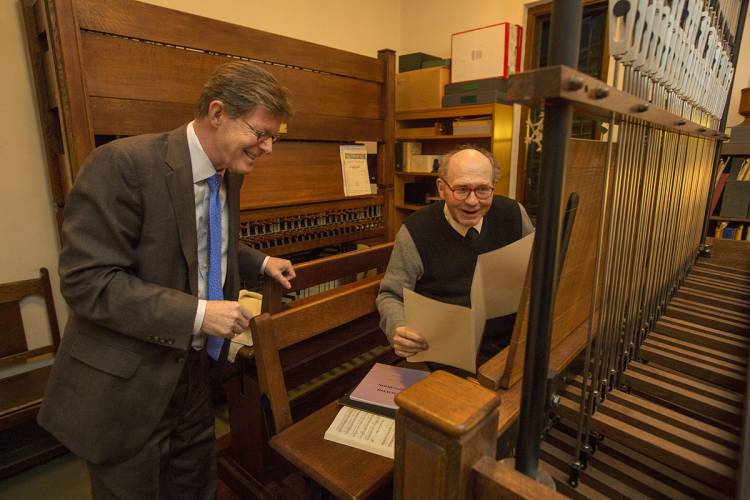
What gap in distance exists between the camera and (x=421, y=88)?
3.49 meters

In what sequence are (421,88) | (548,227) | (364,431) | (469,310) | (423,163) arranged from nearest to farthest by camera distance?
(548,227)
(469,310)
(364,431)
(421,88)
(423,163)

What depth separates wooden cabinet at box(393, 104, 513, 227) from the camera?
3.14 m

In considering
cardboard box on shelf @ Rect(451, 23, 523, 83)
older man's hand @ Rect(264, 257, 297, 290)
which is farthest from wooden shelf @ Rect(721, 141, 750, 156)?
older man's hand @ Rect(264, 257, 297, 290)

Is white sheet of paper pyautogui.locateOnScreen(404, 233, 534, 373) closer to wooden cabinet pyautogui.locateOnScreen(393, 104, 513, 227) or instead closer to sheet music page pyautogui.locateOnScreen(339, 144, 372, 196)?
sheet music page pyautogui.locateOnScreen(339, 144, 372, 196)

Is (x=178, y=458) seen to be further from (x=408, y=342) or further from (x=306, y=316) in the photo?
(x=408, y=342)

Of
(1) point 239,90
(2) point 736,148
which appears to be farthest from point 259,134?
(2) point 736,148

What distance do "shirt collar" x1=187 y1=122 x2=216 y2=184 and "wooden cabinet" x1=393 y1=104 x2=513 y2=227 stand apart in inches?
89.2

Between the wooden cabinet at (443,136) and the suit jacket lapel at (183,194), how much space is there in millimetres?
2335

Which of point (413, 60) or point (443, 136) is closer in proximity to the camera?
point (443, 136)

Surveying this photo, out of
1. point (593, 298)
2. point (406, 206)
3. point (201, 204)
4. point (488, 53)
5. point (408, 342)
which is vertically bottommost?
point (408, 342)

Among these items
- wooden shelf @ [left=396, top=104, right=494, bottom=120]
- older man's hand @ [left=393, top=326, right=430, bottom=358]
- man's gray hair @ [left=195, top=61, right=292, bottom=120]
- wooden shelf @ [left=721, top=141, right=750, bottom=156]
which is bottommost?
older man's hand @ [left=393, top=326, right=430, bottom=358]

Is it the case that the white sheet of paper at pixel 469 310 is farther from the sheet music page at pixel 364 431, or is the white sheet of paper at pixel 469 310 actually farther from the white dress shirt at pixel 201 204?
the white dress shirt at pixel 201 204

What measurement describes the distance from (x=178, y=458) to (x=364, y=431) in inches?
31.7

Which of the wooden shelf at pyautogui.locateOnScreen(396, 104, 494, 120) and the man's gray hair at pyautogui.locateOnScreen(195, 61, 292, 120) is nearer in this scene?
the man's gray hair at pyautogui.locateOnScreen(195, 61, 292, 120)
